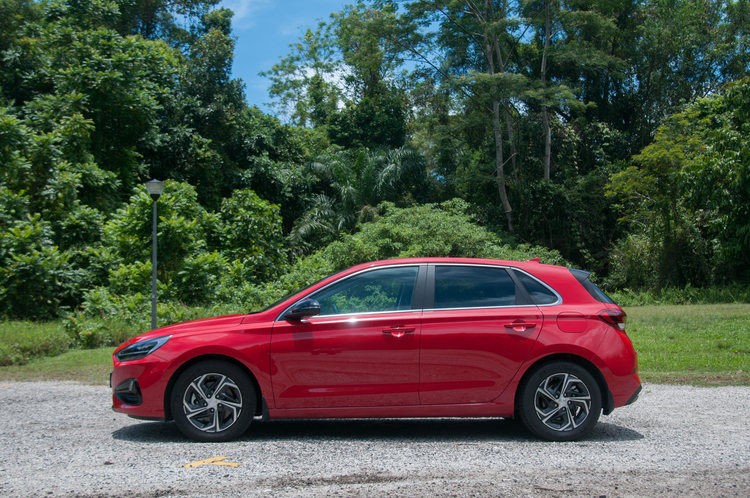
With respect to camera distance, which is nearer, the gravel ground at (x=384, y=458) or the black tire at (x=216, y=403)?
the gravel ground at (x=384, y=458)

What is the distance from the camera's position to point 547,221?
29438mm

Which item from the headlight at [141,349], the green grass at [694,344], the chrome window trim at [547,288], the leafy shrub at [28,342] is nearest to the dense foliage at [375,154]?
the leafy shrub at [28,342]

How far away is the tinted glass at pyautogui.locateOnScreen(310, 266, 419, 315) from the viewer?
16.7 ft

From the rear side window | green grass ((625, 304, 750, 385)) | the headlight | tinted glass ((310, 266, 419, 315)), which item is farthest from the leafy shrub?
green grass ((625, 304, 750, 385))

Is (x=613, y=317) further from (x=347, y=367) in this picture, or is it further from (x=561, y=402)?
(x=347, y=367)

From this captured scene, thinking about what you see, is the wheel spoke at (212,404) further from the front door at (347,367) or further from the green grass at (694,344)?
the green grass at (694,344)

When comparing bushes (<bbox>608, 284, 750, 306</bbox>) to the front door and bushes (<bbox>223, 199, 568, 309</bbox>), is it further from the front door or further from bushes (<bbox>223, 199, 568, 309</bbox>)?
the front door

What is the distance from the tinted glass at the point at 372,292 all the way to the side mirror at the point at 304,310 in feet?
0.55

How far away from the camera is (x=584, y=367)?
510 cm

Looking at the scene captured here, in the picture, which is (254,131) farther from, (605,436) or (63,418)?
(605,436)

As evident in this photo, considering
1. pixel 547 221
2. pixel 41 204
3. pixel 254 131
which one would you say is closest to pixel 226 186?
pixel 254 131

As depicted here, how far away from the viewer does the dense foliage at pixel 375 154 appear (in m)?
18.2

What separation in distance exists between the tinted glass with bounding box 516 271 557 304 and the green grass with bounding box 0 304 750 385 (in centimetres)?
391

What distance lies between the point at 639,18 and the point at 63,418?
33389 mm
